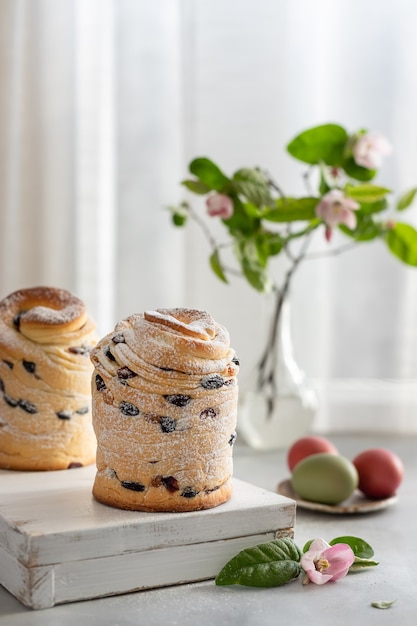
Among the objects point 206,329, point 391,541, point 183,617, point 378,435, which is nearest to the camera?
point 183,617

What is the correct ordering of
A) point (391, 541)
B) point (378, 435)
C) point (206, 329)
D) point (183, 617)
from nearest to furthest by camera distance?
point (183, 617), point (206, 329), point (391, 541), point (378, 435)

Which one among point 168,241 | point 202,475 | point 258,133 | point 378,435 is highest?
point 258,133

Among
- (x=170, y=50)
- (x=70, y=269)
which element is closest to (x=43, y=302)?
(x=70, y=269)

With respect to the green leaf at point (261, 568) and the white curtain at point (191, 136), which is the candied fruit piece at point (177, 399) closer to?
the green leaf at point (261, 568)

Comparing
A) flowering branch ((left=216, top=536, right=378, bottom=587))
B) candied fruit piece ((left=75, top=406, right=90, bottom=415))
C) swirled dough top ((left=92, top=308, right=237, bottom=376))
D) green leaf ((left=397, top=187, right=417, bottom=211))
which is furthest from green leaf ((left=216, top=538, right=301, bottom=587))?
green leaf ((left=397, top=187, right=417, bottom=211))

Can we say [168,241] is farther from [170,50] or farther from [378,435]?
[378,435]

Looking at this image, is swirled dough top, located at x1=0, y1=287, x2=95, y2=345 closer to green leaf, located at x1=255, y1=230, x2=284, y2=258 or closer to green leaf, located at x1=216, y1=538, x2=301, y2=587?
green leaf, located at x1=216, y1=538, x2=301, y2=587
